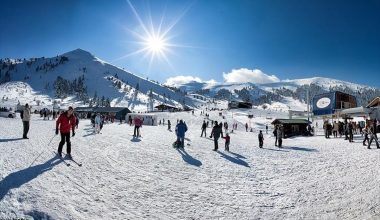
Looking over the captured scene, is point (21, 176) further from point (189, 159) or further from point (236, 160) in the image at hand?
point (236, 160)

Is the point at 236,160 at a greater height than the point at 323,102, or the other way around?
the point at 323,102

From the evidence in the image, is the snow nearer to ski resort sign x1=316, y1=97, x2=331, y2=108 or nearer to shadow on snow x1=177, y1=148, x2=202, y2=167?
shadow on snow x1=177, y1=148, x2=202, y2=167

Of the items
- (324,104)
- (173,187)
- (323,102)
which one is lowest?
(173,187)

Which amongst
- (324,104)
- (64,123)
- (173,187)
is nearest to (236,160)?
(173,187)

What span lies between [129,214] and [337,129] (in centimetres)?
2733

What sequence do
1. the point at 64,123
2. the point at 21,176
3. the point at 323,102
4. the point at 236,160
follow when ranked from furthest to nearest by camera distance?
the point at 323,102, the point at 236,160, the point at 64,123, the point at 21,176

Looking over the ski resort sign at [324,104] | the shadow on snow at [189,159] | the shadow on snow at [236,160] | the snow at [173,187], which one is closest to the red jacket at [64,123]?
the snow at [173,187]

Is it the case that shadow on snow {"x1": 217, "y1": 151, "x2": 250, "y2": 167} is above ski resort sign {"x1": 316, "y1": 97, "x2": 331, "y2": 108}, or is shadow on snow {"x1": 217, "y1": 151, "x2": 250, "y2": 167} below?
below

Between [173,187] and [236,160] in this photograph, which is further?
[236,160]

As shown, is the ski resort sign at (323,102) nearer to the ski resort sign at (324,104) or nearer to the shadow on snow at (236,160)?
the ski resort sign at (324,104)

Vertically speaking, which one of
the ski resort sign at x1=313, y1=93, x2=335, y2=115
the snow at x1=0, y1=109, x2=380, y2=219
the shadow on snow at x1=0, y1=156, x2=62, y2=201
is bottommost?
the snow at x1=0, y1=109, x2=380, y2=219

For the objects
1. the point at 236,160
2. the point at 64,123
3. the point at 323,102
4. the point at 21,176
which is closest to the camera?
the point at 21,176

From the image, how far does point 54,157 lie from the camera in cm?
1155

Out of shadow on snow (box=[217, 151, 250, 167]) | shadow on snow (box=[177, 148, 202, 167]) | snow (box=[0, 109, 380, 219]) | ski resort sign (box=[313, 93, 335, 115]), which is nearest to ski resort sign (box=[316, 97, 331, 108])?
ski resort sign (box=[313, 93, 335, 115])
